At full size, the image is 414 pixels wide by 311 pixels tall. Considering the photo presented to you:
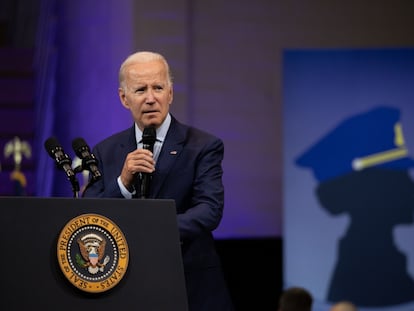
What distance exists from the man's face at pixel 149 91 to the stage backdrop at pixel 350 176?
344 centimetres

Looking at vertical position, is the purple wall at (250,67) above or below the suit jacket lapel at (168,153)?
above

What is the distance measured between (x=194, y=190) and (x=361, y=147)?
3.56m

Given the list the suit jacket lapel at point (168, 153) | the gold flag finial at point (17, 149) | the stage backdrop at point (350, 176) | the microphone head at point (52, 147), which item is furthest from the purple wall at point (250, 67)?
the microphone head at point (52, 147)

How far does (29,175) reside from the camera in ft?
27.2

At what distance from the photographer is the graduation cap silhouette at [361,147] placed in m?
6.48

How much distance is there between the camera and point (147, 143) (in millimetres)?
3006

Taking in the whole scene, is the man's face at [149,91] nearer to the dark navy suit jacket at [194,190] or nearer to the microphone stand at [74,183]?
the dark navy suit jacket at [194,190]

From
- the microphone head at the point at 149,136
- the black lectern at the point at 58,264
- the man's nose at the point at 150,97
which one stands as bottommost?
the black lectern at the point at 58,264

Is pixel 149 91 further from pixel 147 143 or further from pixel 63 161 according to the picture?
pixel 63 161

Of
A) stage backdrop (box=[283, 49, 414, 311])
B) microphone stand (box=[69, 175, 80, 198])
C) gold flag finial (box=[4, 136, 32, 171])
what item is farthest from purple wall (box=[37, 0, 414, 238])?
microphone stand (box=[69, 175, 80, 198])

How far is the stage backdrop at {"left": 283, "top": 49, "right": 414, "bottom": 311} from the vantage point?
6.44 m

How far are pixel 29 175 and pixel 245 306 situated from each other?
234 centimetres

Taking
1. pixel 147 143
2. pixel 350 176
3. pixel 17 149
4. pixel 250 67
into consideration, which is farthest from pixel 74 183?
pixel 17 149

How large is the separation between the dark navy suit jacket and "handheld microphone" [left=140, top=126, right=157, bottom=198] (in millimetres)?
94
